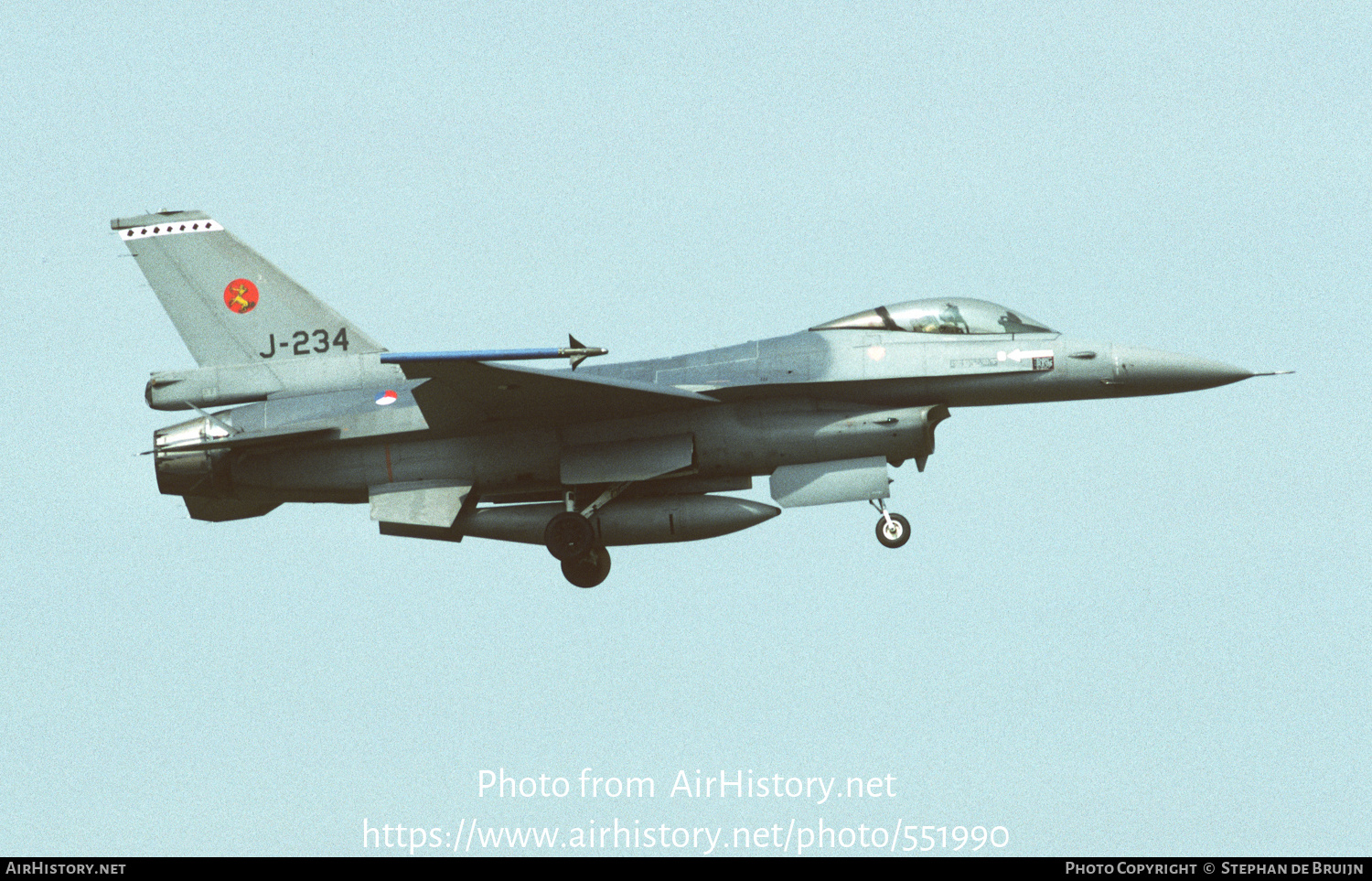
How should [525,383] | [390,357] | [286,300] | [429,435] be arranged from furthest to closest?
[286,300]
[429,435]
[525,383]
[390,357]

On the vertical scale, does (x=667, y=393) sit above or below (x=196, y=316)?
below

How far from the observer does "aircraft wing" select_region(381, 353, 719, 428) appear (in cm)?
2000

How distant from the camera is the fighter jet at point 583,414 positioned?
21094mm

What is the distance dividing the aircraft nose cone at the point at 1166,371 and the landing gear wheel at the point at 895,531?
9.70 ft

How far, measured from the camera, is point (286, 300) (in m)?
23.3

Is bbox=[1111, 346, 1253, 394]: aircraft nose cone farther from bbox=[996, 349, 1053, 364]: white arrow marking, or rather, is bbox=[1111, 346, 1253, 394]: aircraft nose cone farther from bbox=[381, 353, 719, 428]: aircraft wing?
bbox=[381, 353, 719, 428]: aircraft wing

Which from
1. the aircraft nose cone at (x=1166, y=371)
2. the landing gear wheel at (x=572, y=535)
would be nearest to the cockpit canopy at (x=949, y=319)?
the aircraft nose cone at (x=1166, y=371)

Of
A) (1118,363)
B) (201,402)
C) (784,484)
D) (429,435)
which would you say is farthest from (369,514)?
(1118,363)

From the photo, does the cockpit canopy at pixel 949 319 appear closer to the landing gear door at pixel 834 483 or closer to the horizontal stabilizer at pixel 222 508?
the landing gear door at pixel 834 483

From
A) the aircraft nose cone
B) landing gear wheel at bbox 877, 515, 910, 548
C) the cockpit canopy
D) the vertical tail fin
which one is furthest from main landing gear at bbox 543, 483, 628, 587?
the aircraft nose cone

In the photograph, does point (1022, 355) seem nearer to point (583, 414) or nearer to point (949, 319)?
point (949, 319)

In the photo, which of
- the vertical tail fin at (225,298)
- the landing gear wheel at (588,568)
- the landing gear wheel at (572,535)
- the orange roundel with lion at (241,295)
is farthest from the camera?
the orange roundel with lion at (241,295)

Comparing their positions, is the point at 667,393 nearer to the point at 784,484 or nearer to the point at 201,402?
the point at 784,484

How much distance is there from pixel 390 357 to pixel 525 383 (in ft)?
6.84
